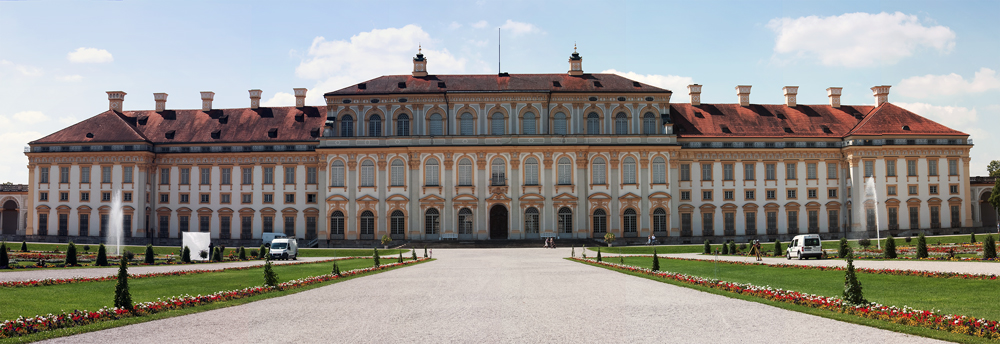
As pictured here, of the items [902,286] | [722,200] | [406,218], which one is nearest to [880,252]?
[902,286]

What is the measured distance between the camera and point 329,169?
6450 centimetres

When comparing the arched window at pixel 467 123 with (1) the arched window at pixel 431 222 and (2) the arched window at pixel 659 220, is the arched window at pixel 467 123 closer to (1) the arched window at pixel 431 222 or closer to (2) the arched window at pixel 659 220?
(1) the arched window at pixel 431 222

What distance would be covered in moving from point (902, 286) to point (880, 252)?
21.3 meters

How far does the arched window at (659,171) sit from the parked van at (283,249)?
33.1 meters

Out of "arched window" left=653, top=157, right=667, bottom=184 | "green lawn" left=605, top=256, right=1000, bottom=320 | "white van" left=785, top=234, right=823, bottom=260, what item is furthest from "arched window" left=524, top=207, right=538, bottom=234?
"green lawn" left=605, top=256, right=1000, bottom=320

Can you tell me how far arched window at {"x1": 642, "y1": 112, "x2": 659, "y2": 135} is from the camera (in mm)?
66562

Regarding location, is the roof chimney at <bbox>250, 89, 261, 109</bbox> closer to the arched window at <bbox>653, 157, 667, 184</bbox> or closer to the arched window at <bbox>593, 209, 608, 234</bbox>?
the arched window at <bbox>593, 209, 608, 234</bbox>

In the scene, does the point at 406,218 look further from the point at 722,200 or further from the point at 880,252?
the point at 880,252

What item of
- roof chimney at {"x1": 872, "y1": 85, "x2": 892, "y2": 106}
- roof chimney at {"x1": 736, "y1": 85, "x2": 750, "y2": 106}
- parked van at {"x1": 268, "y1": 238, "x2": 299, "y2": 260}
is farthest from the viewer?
roof chimney at {"x1": 736, "y1": 85, "x2": 750, "y2": 106}

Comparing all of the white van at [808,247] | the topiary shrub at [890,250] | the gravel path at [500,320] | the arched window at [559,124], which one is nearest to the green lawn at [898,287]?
the gravel path at [500,320]

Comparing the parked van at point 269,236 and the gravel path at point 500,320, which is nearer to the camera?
the gravel path at point 500,320

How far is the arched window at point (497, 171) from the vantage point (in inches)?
A: 2515

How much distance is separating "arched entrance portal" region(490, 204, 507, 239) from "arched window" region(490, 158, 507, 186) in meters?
2.23

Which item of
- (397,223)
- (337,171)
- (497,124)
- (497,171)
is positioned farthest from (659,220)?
(337,171)
